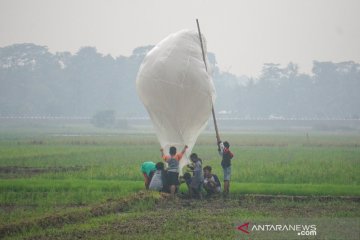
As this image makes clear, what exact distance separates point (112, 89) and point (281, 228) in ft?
302

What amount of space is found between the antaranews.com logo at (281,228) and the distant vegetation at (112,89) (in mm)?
82491

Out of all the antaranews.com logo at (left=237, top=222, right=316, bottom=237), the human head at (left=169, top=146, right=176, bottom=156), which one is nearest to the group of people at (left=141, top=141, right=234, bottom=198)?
the human head at (left=169, top=146, right=176, bottom=156)

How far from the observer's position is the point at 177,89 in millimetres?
16453

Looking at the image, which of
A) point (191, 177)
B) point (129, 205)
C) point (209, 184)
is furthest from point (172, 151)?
point (129, 205)

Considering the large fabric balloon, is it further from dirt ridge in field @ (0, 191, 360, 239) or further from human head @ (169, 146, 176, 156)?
dirt ridge in field @ (0, 191, 360, 239)

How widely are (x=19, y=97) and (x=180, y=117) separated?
8194 cm

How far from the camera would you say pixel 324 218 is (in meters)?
12.3

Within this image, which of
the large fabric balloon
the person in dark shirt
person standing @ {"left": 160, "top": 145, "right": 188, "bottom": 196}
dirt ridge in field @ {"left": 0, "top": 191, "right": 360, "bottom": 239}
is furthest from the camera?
the large fabric balloon

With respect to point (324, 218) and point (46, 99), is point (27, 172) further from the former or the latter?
point (46, 99)

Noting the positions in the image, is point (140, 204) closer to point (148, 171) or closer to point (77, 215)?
point (77, 215)

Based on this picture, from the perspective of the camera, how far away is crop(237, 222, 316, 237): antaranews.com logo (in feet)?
35.3

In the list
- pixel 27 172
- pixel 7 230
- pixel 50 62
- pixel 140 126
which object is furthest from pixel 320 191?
pixel 50 62

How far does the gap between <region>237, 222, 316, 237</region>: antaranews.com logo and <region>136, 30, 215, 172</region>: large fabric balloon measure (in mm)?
5649

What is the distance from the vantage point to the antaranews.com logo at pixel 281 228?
10755 millimetres
